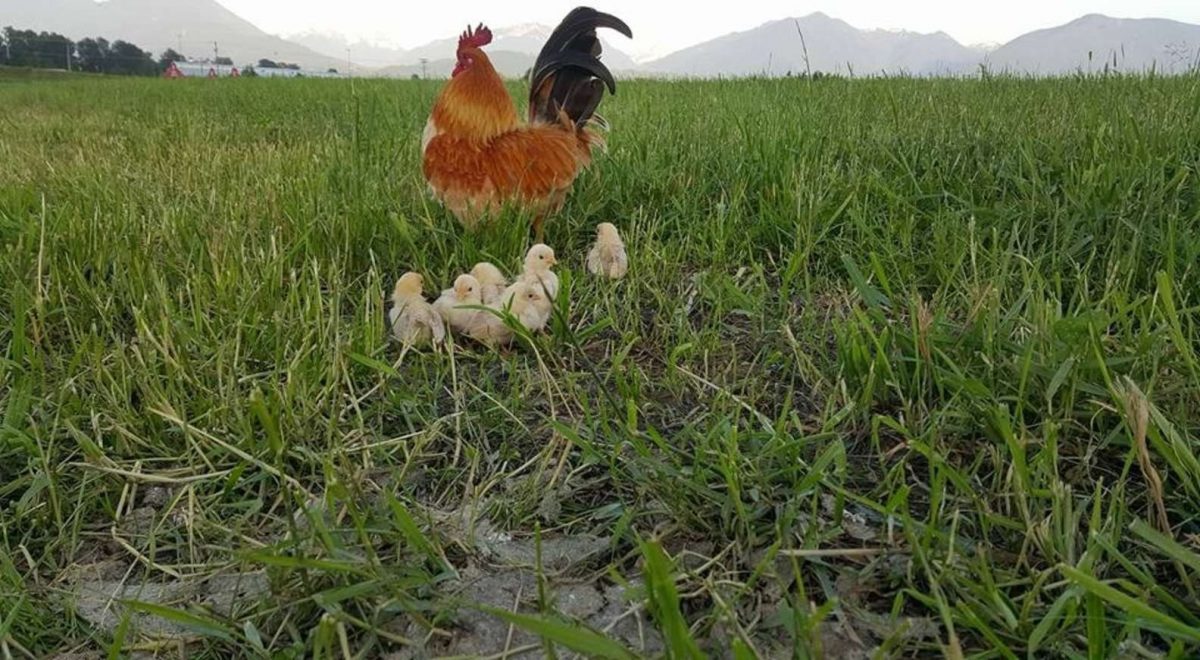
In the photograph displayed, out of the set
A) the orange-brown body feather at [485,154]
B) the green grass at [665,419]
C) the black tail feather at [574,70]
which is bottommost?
the green grass at [665,419]

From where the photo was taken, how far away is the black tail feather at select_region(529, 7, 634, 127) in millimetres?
2340

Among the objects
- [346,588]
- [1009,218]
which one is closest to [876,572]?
[346,588]

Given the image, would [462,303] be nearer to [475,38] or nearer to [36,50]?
[475,38]

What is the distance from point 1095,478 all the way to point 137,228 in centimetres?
232

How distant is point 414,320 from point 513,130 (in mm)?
838

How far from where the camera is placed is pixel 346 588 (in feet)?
3.02

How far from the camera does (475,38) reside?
2262mm

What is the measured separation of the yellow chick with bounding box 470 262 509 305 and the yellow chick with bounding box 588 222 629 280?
0.93 feet

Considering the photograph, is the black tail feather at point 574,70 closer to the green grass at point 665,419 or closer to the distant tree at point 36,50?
the green grass at point 665,419

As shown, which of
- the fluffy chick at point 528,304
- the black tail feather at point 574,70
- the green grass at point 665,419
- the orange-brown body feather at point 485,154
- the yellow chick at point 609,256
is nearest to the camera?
the green grass at point 665,419

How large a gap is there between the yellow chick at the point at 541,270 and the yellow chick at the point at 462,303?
11cm

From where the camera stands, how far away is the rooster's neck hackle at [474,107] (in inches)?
83.6

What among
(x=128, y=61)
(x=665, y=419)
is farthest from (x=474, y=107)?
(x=128, y=61)

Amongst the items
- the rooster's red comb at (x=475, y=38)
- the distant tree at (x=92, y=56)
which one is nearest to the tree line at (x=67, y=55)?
the distant tree at (x=92, y=56)
